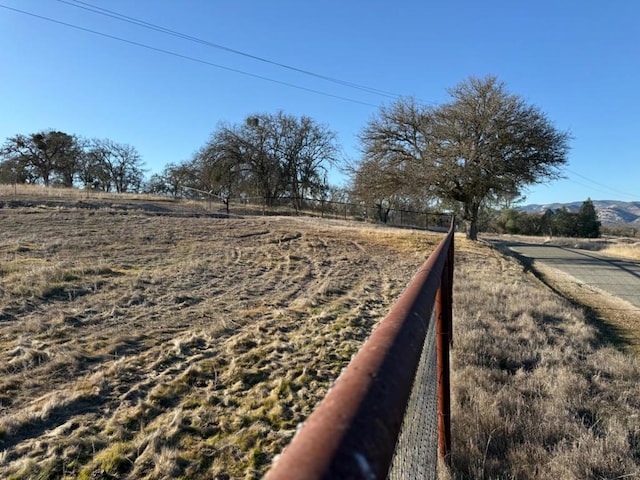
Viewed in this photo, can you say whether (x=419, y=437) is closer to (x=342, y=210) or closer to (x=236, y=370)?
(x=236, y=370)

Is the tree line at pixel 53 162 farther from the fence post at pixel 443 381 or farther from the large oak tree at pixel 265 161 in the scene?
the fence post at pixel 443 381

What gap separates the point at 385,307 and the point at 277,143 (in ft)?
117

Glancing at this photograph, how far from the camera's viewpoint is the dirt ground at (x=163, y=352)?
336cm

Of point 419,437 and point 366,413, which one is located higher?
point 366,413

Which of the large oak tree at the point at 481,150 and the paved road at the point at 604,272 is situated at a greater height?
the large oak tree at the point at 481,150

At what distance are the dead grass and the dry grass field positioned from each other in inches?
0.7

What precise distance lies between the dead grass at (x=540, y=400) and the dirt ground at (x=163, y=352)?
1530 millimetres

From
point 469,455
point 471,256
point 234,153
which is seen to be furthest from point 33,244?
point 234,153

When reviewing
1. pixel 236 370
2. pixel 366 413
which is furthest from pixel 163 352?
pixel 366 413

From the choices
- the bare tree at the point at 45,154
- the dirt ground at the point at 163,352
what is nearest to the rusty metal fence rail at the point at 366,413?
the dirt ground at the point at 163,352

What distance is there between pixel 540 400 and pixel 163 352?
4.34 metres

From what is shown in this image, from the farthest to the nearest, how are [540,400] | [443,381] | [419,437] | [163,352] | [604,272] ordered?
1. [604,272]
2. [163,352]
3. [540,400]
4. [443,381]
5. [419,437]

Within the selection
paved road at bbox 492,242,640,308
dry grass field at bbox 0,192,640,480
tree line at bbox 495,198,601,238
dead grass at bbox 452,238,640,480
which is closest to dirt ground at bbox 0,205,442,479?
dry grass field at bbox 0,192,640,480

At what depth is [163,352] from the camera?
5.35 metres
